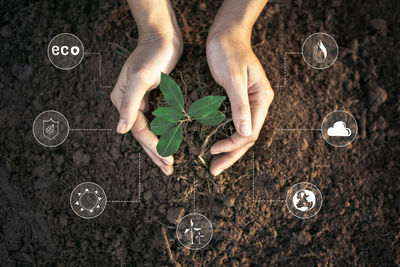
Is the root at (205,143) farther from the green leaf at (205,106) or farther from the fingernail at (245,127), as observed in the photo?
the green leaf at (205,106)

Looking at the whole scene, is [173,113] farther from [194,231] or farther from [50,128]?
[50,128]

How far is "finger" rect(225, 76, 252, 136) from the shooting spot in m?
1.49

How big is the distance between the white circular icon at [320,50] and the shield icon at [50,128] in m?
1.42

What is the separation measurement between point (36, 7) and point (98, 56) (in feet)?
1.61

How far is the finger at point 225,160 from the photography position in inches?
68.4

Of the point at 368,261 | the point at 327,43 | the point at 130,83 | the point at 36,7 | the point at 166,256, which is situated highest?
the point at 36,7

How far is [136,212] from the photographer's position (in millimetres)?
1908

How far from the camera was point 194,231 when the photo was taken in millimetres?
1854

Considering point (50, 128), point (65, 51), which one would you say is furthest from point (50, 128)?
point (65, 51)

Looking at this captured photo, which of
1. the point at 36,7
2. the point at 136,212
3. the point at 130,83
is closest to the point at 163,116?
the point at 130,83

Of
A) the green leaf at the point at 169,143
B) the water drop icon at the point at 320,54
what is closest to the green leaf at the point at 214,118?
the green leaf at the point at 169,143

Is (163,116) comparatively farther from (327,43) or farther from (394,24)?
(394,24)

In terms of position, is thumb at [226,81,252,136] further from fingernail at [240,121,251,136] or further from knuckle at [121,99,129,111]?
knuckle at [121,99,129,111]

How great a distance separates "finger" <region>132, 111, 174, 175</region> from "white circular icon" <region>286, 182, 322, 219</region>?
0.65m
